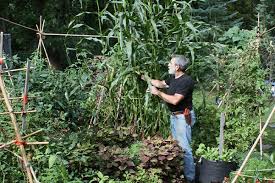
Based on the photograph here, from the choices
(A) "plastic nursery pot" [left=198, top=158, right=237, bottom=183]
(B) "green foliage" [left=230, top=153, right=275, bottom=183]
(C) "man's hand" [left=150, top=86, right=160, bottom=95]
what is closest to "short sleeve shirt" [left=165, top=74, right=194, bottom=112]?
(C) "man's hand" [left=150, top=86, right=160, bottom=95]

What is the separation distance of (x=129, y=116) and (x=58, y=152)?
1.86 meters

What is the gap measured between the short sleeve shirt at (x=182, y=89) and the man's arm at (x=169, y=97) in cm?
6

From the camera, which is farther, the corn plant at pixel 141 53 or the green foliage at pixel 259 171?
the corn plant at pixel 141 53

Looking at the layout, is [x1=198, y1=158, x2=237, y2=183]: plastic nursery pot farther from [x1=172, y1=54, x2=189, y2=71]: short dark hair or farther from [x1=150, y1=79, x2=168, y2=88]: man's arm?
[x1=172, y1=54, x2=189, y2=71]: short dark hair

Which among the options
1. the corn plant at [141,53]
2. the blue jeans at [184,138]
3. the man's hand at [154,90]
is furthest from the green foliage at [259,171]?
the corn plant at [141,53]

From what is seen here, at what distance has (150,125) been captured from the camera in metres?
5.83

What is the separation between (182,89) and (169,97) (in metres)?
0.17

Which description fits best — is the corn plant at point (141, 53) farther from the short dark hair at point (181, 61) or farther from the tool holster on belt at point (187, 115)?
the tool holster on belt at point (187, 115)

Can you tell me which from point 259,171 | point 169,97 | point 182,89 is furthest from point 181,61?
point 259,171

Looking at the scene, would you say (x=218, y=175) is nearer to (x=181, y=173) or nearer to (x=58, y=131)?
(x=181, y=173)

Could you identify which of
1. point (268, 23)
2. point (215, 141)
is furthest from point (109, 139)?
point (268, 23)

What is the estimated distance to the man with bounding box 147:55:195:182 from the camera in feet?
18.2

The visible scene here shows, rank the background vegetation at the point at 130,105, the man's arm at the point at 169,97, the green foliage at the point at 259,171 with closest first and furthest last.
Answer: the green foliage at the point at 259,171, the background vegetation at the point at 130,105, the man's arm at the point at 169,97

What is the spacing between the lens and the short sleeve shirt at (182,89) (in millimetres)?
5562
